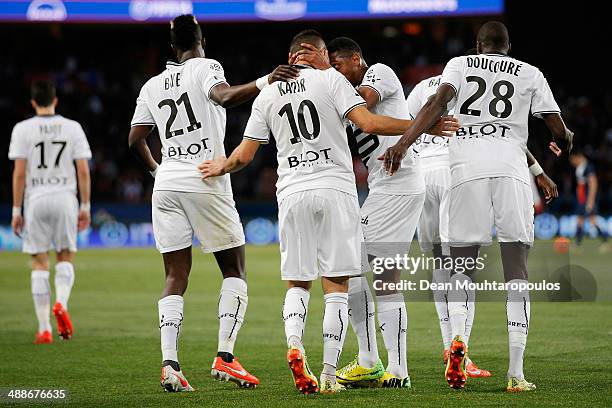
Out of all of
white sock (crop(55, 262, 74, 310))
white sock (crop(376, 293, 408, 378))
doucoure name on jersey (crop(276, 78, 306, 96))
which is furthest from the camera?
white sock (crop(55, 262, 74, 310))

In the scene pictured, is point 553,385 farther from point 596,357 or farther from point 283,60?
point 283,60

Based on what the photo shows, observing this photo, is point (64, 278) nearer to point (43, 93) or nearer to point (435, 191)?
point (43, 93)

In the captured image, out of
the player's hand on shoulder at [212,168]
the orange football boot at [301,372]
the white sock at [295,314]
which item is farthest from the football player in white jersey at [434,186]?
the orange football boot at [301,372]

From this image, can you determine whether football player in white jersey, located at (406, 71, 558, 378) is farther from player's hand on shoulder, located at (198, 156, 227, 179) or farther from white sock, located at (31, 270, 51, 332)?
white sock, located at (31, 270, 51, 332)

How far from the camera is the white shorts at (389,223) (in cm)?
761

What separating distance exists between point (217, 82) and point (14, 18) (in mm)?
20089

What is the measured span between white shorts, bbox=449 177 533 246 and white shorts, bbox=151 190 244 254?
1.73 metres

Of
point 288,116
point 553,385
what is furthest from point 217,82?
point 553,385

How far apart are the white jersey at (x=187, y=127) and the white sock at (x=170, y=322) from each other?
845 millimetres

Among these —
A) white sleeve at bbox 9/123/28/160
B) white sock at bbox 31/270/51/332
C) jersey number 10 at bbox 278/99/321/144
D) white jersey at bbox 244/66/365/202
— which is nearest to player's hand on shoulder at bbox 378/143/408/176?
white jersey at bbox 244/66/365/202

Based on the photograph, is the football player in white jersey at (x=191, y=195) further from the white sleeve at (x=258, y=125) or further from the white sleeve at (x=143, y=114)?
the white sleeve at (x=258, y=125)

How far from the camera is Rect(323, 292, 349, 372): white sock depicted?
22.8 feet

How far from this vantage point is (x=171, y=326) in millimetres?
7445

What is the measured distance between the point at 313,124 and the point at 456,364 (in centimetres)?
193
